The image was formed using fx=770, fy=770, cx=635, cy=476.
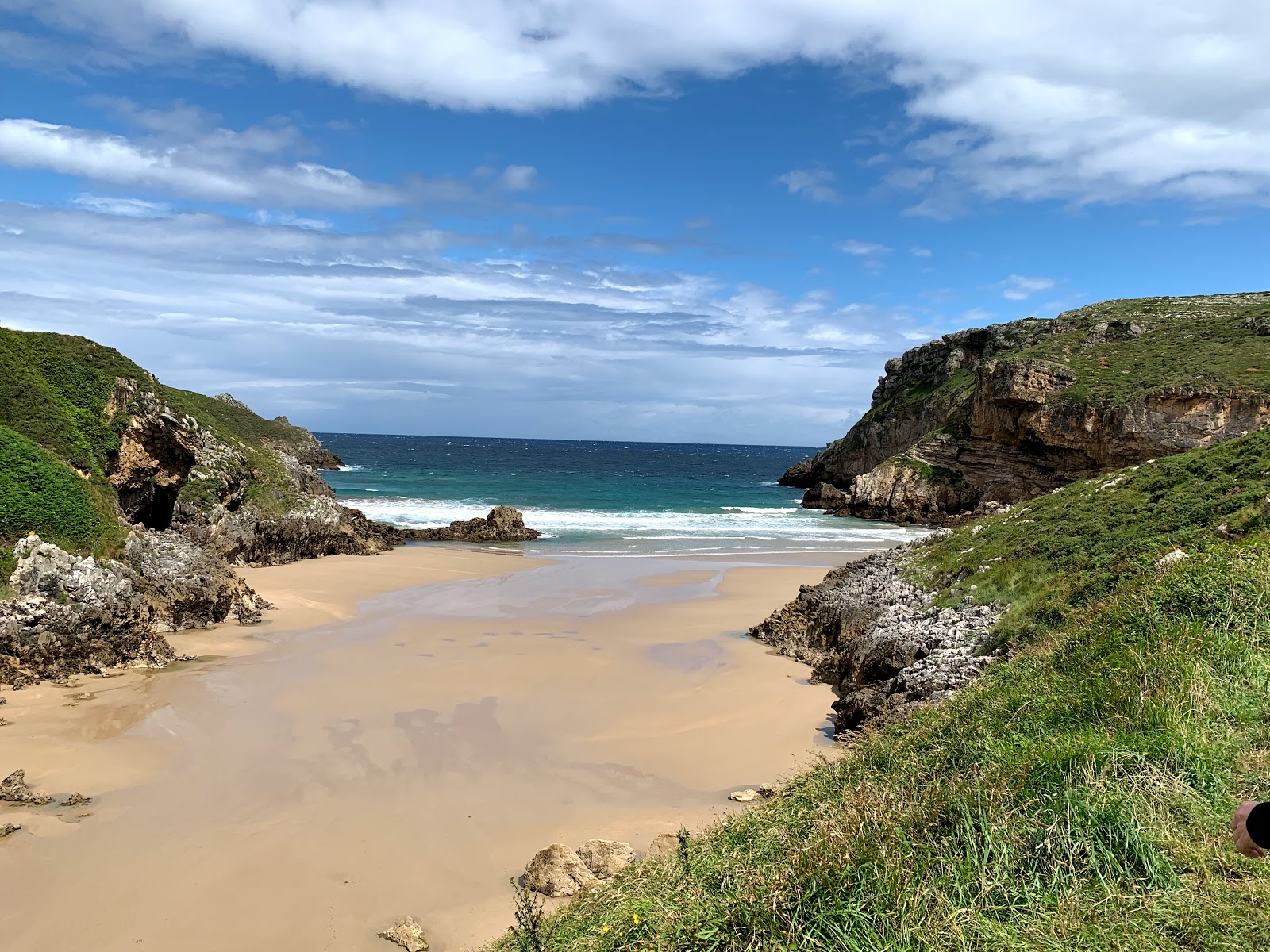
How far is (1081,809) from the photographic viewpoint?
3.98 metres

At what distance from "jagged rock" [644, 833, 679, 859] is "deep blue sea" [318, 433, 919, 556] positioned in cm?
2344

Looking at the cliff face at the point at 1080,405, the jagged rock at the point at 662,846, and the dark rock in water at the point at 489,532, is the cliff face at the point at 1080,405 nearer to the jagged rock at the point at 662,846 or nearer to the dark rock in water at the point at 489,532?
the dark rock in water at the point at 489,532

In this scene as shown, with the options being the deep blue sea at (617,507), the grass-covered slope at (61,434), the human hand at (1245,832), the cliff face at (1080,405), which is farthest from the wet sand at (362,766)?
the cliff face at (1080,405)

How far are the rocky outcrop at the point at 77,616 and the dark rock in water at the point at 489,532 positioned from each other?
62.8ft

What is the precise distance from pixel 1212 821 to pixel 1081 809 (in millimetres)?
661

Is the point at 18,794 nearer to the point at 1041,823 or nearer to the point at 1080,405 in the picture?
the point at 1041,823

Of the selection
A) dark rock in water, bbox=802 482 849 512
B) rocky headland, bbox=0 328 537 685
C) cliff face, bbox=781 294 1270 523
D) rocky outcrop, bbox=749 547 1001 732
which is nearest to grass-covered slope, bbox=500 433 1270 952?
rocky outcrop, bbox=749 547 1001 732

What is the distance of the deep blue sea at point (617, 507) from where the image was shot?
3469 cm

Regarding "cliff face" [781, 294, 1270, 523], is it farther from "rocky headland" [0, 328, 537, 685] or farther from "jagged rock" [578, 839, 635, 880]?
"jagged rock" [578, 839, 635, 880]

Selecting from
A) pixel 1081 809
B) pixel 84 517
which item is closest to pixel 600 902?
pixel 1081 809

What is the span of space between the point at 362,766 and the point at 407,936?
353cm

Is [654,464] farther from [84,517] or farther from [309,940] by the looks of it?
[309,940]

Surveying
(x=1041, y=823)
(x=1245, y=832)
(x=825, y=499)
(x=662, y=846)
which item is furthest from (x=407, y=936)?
(x=825, y=499)

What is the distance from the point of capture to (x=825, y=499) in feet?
178
